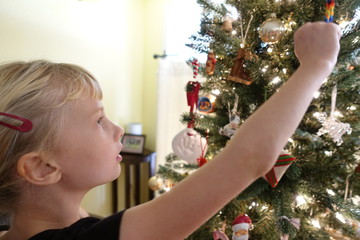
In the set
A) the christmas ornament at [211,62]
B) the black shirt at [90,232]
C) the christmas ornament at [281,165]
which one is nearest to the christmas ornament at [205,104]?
the christmas ornament at [211,62]

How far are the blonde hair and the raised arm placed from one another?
0.25 m

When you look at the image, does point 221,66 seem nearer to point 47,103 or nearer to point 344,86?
point 344,86

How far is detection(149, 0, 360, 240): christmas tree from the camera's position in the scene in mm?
702

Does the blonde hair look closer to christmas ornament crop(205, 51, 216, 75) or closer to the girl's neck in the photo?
the girl's neck

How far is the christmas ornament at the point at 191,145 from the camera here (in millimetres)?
985

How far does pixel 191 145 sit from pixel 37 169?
1.92 feet

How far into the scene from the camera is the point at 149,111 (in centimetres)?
215

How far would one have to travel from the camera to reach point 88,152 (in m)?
0.51

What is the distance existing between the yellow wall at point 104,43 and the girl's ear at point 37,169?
1.04m

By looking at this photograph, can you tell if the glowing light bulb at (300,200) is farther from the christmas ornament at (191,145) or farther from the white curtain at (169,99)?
the white curtain at (169,99)

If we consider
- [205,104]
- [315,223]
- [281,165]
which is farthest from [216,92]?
[315,223]

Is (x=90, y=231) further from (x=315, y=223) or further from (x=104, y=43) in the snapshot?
(x=104, y=43)

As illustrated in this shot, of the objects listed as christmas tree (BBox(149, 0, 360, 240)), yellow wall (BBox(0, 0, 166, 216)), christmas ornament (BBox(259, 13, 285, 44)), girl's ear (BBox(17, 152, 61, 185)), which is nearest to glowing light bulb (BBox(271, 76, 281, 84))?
christmas tree (BBox(149, 0, 360, 240))

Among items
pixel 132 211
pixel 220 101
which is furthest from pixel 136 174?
pixel 132 211
